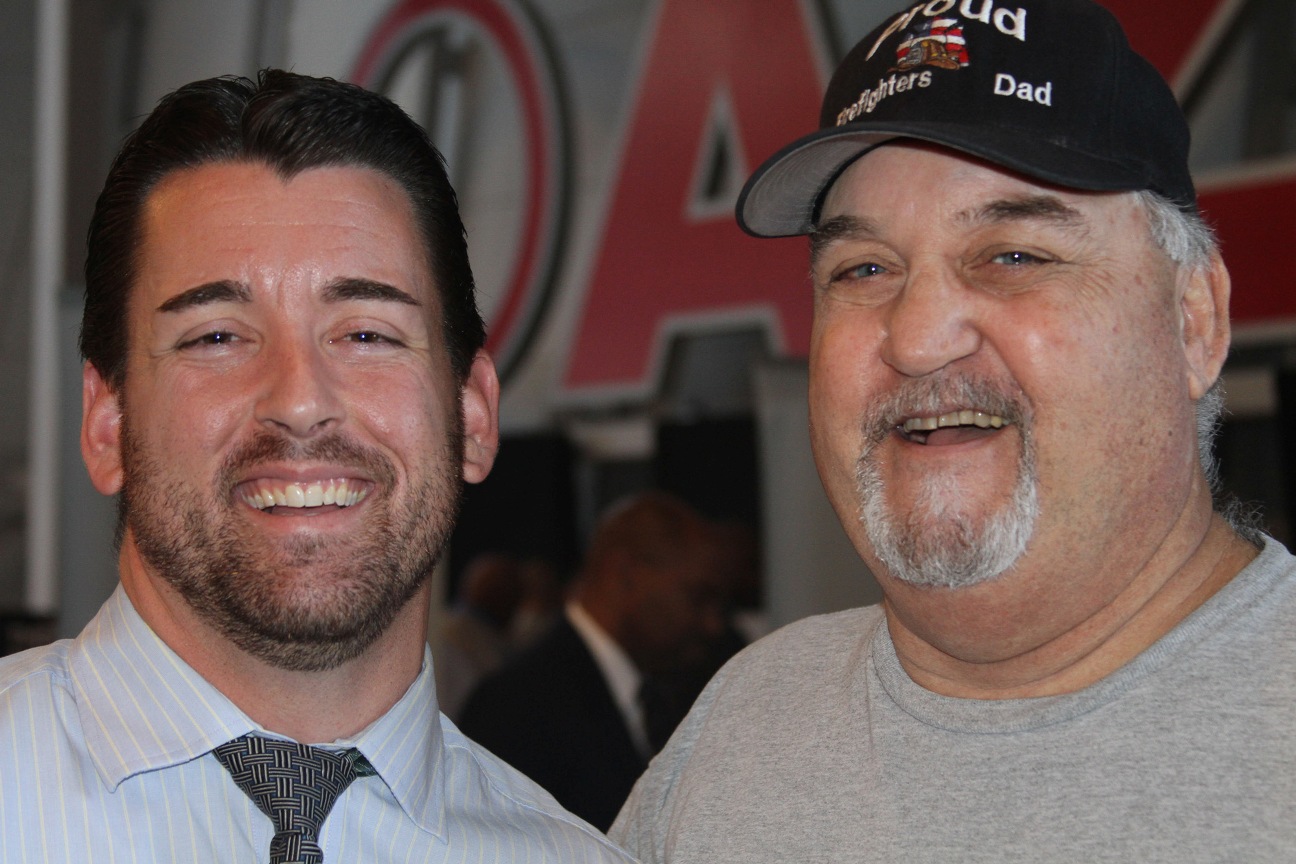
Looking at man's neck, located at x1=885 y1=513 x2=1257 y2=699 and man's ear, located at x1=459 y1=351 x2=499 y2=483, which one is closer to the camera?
man's neck, located at x1=885 y1=513 x2=1257 y2=699

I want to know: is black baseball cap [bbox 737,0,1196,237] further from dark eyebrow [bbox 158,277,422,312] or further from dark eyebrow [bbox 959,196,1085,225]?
dark eyebrow [bbox 158,277,422,312]

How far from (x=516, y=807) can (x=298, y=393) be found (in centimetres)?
65

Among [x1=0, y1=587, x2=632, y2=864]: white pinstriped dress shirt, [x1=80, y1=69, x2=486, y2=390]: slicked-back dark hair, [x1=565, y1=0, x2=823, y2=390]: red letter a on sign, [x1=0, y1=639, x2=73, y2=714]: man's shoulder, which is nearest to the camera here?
[x1=0, y1=587, x2=632, y2=864]: white pinstriped dress shirt

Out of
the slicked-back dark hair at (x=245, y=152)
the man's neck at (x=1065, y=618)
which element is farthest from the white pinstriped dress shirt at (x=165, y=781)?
the man's neck at (x=1065, y=618)

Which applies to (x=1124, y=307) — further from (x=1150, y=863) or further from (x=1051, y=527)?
(x=1150, y=863)

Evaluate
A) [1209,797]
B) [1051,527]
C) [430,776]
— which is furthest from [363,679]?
[1209,797]

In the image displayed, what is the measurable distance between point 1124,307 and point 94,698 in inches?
49.2

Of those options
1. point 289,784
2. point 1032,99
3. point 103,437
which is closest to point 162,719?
point 289,784

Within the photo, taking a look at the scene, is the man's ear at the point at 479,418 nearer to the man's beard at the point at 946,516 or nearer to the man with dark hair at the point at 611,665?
the man's beard at the point at 946,516

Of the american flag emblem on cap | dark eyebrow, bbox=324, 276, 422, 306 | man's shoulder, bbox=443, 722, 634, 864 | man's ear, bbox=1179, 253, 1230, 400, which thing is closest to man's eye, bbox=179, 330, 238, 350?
dark eyebrow, bbox=324, 276, 422, 306

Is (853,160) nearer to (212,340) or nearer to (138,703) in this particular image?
(212,340)

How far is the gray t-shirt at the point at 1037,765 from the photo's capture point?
1344 mm

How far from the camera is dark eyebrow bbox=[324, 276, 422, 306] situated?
64.2 inches

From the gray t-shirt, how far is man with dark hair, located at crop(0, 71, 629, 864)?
28 cm
